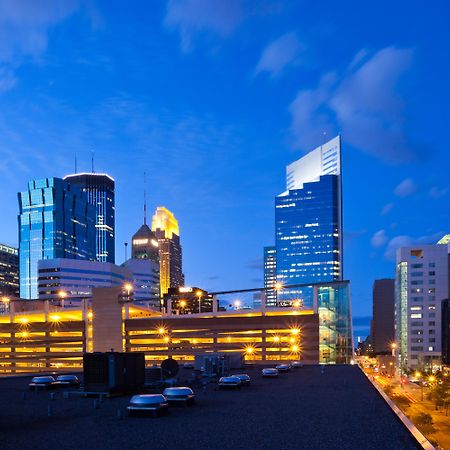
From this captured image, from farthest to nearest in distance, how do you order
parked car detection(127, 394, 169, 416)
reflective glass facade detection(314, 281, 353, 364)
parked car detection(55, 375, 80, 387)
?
reflective glass facade detection(314, 281, 353, 364) < parked car detection(55, 375, 80, 387) < parked car detection(127, 394, 169, 416)

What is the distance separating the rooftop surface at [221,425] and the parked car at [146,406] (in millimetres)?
396

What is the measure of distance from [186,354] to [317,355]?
29.4 m

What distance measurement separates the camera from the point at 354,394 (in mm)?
30906

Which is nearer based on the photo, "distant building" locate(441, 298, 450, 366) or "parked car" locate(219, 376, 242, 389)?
"parked car" locate(219, 376, 242, 389)

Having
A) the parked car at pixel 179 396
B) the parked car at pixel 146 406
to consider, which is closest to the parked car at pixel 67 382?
the parked car at pixel 179 396

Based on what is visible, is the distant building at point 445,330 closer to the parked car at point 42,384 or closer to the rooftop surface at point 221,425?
Result: the parked car at point 42,384

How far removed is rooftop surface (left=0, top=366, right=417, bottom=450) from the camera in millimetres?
16281

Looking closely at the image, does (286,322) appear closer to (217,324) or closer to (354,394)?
(217,324)

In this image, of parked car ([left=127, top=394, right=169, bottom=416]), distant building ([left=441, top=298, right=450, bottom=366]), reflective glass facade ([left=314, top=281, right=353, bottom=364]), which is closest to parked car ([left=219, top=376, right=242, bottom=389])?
parked car ([left=127, top=394, right=169, bottom=416])

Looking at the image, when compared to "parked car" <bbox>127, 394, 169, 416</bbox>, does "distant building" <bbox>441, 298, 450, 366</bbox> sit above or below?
below

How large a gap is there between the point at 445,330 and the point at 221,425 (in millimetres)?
175860

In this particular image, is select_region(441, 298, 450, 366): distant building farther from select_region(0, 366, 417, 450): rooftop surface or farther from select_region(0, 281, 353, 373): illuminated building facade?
select_region(0, 366, 417, 450): rooftop surface

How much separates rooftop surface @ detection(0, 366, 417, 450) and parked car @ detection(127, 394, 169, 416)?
1.30 ft

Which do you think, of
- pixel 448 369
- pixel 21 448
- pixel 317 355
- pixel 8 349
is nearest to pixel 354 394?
pixel 21 448
